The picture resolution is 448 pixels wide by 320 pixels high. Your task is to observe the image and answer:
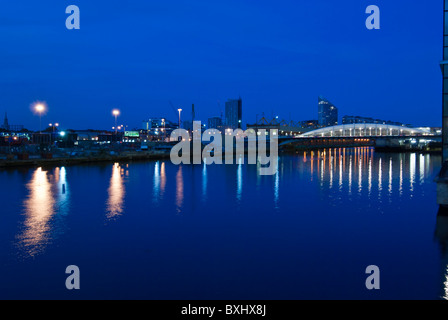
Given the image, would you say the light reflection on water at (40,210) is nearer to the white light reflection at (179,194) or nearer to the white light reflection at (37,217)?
the white light reflection at (37,217)

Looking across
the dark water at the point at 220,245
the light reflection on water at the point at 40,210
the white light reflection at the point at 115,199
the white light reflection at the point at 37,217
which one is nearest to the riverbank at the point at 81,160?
the light reflection on water at the point at 40,210

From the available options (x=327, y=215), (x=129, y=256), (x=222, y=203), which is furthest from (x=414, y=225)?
(x=129, y=256)

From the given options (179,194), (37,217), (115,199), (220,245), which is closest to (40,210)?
(37,217)

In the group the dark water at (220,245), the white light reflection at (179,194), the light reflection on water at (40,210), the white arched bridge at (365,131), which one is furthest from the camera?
the white arched bridge at (365,131)

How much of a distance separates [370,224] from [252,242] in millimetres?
5584

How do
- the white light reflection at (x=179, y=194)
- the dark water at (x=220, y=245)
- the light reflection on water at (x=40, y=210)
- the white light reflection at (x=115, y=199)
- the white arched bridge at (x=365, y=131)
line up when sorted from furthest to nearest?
the white arched bridge at (x=365, y=131) → the white light reflection at (x=179, y=194) → the white light reflection at (x=115, y=199) → the light reflection on water at (x=40, y=210) → the dark water at (x=220, y=245)

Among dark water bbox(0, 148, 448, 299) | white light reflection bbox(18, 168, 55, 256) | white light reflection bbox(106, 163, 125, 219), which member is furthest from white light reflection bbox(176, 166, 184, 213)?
white light reflection bbox(18, 168, 55, 256)

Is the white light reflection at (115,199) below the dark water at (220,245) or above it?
above

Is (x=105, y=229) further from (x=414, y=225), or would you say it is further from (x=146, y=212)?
(x=414, y=225)

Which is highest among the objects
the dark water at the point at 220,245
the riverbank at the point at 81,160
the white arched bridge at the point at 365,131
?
the white arched bridge at the point at 365,131

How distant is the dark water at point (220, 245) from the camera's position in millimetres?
8734

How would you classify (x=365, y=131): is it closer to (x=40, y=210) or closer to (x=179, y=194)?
(x=179, y=194)

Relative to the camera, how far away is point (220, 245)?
1214 cm

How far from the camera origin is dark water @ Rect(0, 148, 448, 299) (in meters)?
8.73
